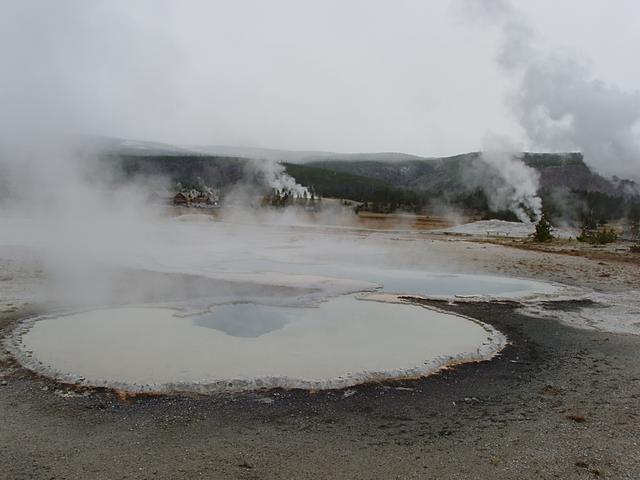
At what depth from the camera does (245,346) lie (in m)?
7.62

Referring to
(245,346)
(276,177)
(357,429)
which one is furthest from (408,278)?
(276,177)

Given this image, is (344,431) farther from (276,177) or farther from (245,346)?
(276,177)

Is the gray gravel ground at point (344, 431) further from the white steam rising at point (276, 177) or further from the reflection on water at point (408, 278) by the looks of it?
the white steam rising at point (276, 177)

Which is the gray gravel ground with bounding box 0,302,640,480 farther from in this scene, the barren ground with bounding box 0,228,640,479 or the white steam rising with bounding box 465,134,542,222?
the white steam rising with bounding box 465,134,542,222

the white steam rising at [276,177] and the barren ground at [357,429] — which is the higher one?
the white steam rising at [276,177]

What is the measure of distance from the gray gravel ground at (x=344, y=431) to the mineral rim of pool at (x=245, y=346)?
0.35m

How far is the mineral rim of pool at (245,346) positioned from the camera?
6391mm

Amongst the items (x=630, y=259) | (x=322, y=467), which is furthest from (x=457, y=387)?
(x=630, y=259)

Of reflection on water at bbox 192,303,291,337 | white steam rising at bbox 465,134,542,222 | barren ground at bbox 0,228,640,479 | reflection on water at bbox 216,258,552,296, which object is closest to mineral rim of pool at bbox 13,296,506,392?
reflection on water at bbox 192,303,291,337

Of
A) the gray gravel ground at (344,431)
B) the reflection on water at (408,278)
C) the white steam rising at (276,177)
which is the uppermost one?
the white steam rising at (276,177)

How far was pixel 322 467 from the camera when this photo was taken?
175 inches

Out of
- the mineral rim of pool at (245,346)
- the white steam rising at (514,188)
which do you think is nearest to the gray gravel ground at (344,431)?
the mineral rim of pool at (245,346)

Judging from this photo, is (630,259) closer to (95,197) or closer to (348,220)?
(95,197)

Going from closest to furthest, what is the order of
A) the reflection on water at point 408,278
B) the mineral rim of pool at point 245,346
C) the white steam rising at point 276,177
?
the mineral rim of pool at point 245,346, the reflection on water at point 408,278, the white steam rising at point 276,177
